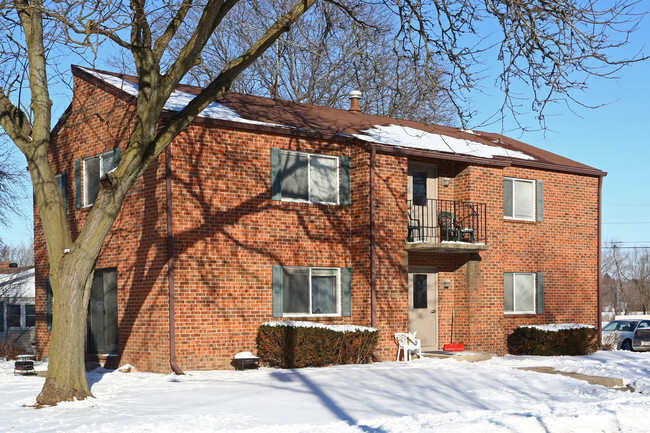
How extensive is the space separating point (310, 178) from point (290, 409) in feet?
A: 27.9

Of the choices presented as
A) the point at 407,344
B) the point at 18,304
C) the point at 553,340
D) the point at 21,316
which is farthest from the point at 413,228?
the point at 21,316

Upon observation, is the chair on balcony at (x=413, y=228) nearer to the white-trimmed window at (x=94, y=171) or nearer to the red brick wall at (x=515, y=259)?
the red brick wall at (x=515, y=259)

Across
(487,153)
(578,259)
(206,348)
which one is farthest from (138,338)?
(578,259)

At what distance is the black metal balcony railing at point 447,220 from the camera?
68.9 feet

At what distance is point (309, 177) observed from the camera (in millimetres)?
19094

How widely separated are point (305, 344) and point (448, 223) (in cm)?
629

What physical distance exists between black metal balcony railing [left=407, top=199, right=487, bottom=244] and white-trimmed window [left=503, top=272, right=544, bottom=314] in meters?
1.73

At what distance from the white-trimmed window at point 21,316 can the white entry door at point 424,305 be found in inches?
753

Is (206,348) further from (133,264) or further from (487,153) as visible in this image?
(487,153)

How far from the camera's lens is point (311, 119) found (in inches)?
823

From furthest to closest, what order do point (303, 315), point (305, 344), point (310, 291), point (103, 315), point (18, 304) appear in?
point (18, 304)
point (310, 291)
point (303, 315)
point (103, 315)
point (305, 344)

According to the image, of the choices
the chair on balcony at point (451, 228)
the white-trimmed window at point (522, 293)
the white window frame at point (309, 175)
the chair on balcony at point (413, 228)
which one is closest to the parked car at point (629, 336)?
the white-trimmed window at point (522, 293)

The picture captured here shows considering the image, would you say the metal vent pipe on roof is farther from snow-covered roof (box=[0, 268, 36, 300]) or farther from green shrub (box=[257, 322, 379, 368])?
snow-covered roof (box=[0, 268, 36, 300])

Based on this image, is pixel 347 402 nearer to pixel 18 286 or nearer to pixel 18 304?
pixel 18 286
